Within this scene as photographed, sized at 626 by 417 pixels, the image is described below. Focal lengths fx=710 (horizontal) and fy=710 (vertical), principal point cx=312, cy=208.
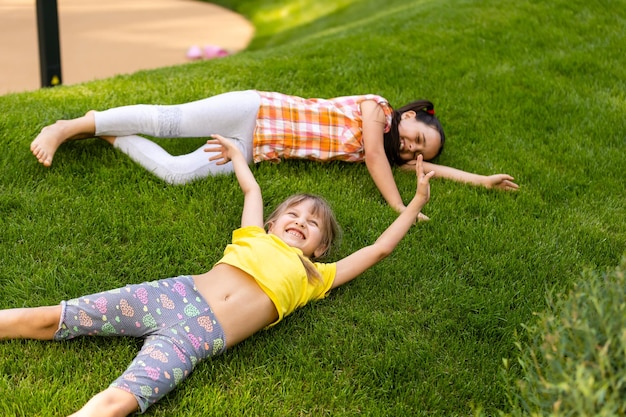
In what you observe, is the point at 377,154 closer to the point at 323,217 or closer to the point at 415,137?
the point at 415,137

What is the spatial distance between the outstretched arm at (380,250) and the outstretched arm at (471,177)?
2.81ft

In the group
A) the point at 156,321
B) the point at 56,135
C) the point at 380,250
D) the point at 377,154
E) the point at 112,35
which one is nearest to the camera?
the point at 156,321

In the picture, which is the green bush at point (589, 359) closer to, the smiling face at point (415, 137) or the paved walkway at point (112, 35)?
the smiling face at point (415, 137)

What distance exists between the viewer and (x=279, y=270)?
2549 millimetres

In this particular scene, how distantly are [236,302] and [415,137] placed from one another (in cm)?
156

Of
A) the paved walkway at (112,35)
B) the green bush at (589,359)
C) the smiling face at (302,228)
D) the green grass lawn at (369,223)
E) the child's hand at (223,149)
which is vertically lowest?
the paved walkway at (112,35)

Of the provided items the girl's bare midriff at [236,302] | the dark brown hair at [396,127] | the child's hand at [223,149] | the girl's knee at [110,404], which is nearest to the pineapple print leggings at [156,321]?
the girl's bare midriff at [236,302]

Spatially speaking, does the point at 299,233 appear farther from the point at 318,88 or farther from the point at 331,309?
the point at 318,88

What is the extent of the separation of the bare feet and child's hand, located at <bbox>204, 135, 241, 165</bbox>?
2.11 feet

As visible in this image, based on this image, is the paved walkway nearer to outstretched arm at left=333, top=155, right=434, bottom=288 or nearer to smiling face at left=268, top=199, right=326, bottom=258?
smiling face at left=268, top=199, right=326, bottom=258

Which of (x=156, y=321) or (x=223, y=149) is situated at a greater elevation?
(x=223, y=149)

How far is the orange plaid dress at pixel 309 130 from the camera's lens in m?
3.57

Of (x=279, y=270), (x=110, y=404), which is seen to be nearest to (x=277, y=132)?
(x=279, y=270)

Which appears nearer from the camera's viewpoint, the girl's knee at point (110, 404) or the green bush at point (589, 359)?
the green bush at point (589, 359)
